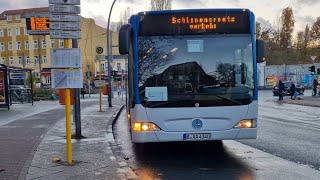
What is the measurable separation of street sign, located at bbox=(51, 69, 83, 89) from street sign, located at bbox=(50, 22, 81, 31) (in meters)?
0.83

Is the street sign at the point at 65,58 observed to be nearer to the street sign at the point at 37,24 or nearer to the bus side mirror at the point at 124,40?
the bus side mirror at the point at 124,40

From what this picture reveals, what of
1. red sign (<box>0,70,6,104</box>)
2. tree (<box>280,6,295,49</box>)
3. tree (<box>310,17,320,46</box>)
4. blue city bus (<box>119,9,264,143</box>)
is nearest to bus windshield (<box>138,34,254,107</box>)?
blue city bus (<box>119,9,264,143</box>)

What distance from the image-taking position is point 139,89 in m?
8.29

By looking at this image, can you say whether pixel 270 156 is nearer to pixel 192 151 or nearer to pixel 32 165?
pixel 192 151

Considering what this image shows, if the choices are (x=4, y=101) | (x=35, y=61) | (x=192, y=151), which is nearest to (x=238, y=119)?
(x=192, y=151)

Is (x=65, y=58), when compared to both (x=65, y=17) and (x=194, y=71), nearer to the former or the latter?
(x=65, y=17)

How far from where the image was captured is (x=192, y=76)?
821 centimetres

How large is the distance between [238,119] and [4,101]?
1892 centimetres

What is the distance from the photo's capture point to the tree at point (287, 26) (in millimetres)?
77938

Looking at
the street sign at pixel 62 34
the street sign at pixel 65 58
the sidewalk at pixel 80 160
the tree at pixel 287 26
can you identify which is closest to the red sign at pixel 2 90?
the sidewalk at pixel 80 160

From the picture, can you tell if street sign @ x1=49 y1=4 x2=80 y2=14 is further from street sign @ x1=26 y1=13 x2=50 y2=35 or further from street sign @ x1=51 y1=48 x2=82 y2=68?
street sign @ x1=26 y1=13 x2=50 y2=35

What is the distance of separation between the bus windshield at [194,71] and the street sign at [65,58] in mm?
1294

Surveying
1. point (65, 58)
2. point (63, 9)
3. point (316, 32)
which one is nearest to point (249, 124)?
point (65, 58)

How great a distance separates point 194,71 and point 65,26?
105 inches
